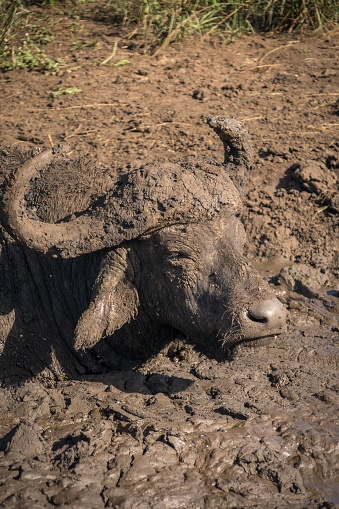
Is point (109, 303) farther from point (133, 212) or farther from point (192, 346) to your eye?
point (192, 346)

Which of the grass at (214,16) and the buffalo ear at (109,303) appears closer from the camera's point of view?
the buffalo ear at (109,303)

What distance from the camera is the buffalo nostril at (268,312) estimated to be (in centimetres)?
555

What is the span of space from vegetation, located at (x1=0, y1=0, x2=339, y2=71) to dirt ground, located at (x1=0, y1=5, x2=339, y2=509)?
0.20 meters

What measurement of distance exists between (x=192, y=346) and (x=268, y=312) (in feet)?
5.12

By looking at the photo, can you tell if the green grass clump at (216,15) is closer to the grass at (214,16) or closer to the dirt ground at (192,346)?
the grass at (214,16)

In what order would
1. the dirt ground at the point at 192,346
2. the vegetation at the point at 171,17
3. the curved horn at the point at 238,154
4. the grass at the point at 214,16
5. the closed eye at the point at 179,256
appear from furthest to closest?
the grass at the point at 214,16 → the vegetation at the point at 171,17 → the curved horn at the point at 238,154 → the closed eye at the point at 179,256 → the dirt ground at the point at 192,346

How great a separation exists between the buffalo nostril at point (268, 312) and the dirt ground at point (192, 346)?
0.70 feet

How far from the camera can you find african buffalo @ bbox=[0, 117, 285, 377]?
5.73m

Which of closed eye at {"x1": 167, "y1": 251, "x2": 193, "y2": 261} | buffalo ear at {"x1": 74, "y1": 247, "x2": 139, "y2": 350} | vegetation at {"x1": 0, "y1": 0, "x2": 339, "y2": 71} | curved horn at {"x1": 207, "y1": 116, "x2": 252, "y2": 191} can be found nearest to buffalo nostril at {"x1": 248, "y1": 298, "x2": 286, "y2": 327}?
closed eye at {"x1": 167, "y1": 251, "x2": 193, "y2": 261}

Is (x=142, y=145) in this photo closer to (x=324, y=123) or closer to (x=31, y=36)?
(x=324, y=123)

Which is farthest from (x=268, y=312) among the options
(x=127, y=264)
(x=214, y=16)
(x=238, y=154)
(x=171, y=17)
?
(x=214, y=16)

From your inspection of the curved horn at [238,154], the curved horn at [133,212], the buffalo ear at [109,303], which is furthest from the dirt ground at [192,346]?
the curved horn at [238,154]

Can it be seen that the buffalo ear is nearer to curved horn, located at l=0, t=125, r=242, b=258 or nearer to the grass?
curved horn, located at l=0, t=125, r=242, b=258

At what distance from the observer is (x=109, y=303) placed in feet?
19.8
